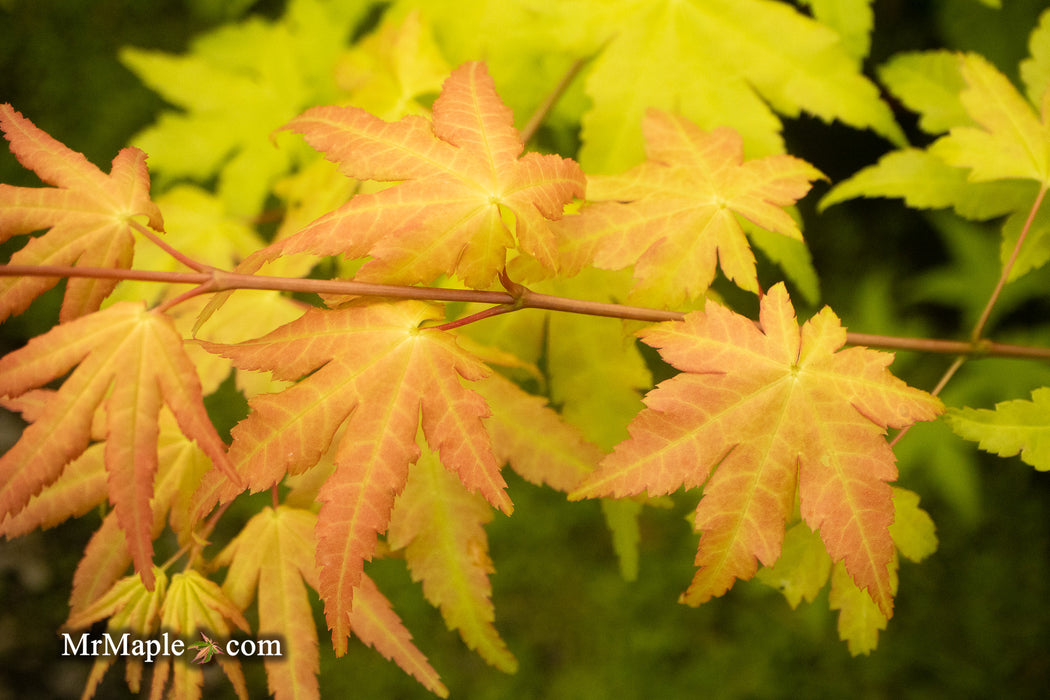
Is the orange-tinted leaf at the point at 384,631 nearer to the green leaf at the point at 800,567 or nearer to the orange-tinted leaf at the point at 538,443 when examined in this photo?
the orange-tinted leaf at the point at 538,443

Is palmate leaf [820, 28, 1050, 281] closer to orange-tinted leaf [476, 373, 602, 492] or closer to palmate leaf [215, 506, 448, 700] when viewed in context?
orange-tinted leaf [476, 373, 602, 492]

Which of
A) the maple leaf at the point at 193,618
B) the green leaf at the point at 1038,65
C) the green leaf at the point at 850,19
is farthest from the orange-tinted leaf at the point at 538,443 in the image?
the green leaf at the point at 1038,65

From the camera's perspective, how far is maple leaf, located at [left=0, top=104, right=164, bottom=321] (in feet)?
2.44

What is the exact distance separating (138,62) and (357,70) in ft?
1.98

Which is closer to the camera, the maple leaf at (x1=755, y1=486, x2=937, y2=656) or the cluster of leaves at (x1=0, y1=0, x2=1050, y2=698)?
the cluster of leaves at (x1=0, y1=0, x2=1050, y2=698)

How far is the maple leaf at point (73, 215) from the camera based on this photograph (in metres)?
0.74

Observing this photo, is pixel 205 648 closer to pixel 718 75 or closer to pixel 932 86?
pixel 718 75

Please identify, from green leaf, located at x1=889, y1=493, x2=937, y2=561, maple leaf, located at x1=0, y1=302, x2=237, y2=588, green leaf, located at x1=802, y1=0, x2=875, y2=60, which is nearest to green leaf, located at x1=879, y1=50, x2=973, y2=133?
green leaf, located at x1=802, y1=0, x2=875, y2=60

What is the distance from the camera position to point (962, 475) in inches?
74.7

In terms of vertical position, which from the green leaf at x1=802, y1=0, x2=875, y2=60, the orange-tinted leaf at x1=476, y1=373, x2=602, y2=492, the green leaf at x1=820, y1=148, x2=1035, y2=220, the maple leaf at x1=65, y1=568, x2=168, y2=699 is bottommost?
the maple leaf at x1=65, y1=568, x2=168, y2=699

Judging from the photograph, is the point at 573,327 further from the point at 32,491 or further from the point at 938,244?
the point at 938,244

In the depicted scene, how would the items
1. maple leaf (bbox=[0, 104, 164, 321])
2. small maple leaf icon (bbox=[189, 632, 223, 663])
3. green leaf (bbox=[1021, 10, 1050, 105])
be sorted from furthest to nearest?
green leaf (bbox=[1021, 10, 1050, 105]), small maple leaf icon (bbox=[189, 632, 223, 663]), maple leaf (bbox=[0, 104, 164, 321])

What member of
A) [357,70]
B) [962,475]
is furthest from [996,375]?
[357,70]

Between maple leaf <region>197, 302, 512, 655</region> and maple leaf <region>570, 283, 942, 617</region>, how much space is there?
0.59ft
